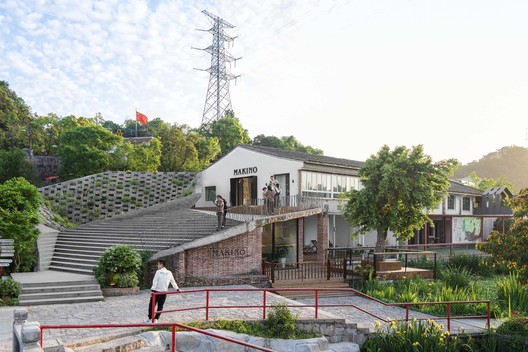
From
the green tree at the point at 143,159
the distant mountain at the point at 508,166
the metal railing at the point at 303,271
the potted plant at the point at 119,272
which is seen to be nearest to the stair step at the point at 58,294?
the potted plant at the point at 119,272

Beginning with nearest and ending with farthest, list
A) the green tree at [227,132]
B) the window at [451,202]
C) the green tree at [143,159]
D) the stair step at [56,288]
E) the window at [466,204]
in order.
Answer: the stair step at [56,288] → the window at [451,202] → the green tree at [143,159] → the window at [466,204] → the green tree at [227,132]

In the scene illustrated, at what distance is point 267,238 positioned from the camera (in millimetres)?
23078

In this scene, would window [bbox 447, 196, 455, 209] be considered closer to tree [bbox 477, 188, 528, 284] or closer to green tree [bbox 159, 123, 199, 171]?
green tree [bbox 159, 123, 199, 171]

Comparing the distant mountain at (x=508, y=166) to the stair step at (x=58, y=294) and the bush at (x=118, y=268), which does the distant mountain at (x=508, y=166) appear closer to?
the bush at (x=118, y=268)

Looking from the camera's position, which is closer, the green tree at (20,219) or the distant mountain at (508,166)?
the green tree at (20,219)

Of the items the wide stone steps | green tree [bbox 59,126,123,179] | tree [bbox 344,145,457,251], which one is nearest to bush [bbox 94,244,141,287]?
the wide stone steps

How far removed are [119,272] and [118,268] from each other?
140 millimetres

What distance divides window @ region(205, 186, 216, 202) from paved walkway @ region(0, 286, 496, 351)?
16841 mm

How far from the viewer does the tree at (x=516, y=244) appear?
13047 mm

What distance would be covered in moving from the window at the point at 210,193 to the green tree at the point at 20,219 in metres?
15.3

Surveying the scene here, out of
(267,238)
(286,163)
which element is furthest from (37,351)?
(286,163)

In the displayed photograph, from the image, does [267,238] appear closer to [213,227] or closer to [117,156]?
[213,227]

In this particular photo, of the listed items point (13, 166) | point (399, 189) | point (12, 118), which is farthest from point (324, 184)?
point (12, 118)

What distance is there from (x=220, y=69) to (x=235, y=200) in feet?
105
